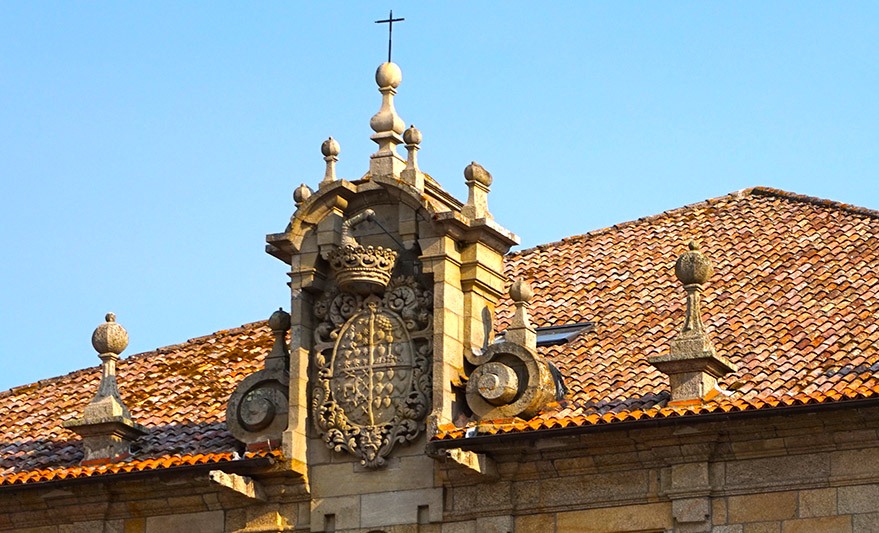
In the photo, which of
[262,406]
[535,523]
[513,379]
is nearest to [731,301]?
[513,379]

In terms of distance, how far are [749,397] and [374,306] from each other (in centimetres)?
448

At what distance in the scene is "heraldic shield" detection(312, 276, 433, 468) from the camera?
25250mm

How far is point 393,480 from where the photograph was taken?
25.1 m

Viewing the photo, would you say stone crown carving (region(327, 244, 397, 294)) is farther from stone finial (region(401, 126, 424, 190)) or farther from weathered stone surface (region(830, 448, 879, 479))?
weathered stone surface (region(830, 448, 879, 479))

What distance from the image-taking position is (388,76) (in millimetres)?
27078

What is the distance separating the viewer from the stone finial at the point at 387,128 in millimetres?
26422

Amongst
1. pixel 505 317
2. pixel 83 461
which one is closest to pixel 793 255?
pixel 505 317

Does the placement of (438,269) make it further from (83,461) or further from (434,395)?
(83,461)

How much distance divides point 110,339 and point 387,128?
4226 mm

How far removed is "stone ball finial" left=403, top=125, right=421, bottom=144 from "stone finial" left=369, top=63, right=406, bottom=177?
0.26 metres

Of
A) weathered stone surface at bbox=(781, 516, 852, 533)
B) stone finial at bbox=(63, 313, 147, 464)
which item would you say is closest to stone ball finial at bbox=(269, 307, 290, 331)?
stone finial at bbox=(63, 313, 147, 464)

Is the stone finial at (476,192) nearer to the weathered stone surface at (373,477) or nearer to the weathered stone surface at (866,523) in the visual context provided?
the weathered stone surface at (373,477)

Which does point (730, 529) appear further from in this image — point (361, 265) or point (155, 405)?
point (155, 405)

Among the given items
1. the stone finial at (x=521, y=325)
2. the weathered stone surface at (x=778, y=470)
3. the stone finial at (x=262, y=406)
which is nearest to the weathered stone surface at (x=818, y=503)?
the weathered stone surface at (x=778, y=470)
